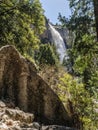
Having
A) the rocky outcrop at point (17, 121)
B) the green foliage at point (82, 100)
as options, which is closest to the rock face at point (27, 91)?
the rocky outcrop at point (17, 121)

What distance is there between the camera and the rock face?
36.3 feet

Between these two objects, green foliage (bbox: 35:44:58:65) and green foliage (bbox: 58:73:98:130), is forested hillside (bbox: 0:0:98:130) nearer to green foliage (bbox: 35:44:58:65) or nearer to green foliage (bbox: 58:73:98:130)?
green foliage (bbox: 58:73:98:130)

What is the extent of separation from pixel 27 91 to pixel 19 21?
484 inches

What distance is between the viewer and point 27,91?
11391mm

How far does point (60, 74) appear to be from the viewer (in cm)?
2222

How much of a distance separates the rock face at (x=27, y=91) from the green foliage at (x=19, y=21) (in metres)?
10.9

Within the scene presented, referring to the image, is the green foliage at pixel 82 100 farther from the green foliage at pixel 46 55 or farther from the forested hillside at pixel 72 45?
the green foliage at pixel 46 55

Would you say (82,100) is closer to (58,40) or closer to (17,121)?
(17,121)

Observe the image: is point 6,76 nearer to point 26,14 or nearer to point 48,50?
point 26,14

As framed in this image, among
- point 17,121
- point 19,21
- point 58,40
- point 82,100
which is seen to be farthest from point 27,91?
point 58,40

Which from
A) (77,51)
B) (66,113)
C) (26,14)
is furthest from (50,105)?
(26,14)

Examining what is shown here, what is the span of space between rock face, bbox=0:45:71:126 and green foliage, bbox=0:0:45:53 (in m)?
10.9

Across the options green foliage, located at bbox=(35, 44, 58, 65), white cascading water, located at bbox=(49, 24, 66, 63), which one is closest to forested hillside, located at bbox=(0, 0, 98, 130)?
green foliage, located at bbox=(35, 44, 58, 65)

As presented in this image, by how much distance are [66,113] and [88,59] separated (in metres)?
2.79
